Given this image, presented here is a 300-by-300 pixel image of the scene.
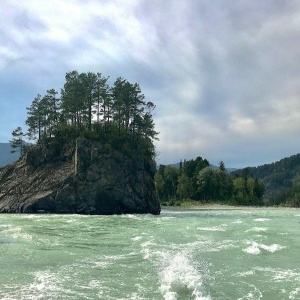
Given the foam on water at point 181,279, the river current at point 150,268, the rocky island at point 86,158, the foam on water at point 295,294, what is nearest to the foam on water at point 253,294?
the river current at point 150,268

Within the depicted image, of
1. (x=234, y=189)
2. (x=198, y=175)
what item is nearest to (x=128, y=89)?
(x=198, y=175)

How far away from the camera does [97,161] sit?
76062 millimetres

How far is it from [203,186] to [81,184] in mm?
93144

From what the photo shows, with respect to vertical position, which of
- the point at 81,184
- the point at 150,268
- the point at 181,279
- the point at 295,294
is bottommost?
the point at 295,294

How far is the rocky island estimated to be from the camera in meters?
73.8

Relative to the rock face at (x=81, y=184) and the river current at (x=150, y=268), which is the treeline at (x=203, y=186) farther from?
the river current at (x=150, y=268)

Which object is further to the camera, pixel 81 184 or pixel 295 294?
pixel 81 184

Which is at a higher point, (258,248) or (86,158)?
(86,158)

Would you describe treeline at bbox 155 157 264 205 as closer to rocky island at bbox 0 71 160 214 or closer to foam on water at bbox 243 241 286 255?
rocky island at bbox 0 71 160 214

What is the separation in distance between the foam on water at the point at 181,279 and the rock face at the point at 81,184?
5334cm

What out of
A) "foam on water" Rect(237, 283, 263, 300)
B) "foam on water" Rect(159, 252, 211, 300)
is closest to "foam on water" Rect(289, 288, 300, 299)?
"foam on water" Rect(237, 283, 263, 300)

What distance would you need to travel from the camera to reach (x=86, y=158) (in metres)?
76.4

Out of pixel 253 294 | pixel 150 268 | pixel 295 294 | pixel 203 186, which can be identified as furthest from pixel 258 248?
pixel 203 186

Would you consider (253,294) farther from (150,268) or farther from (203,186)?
(203,186)
